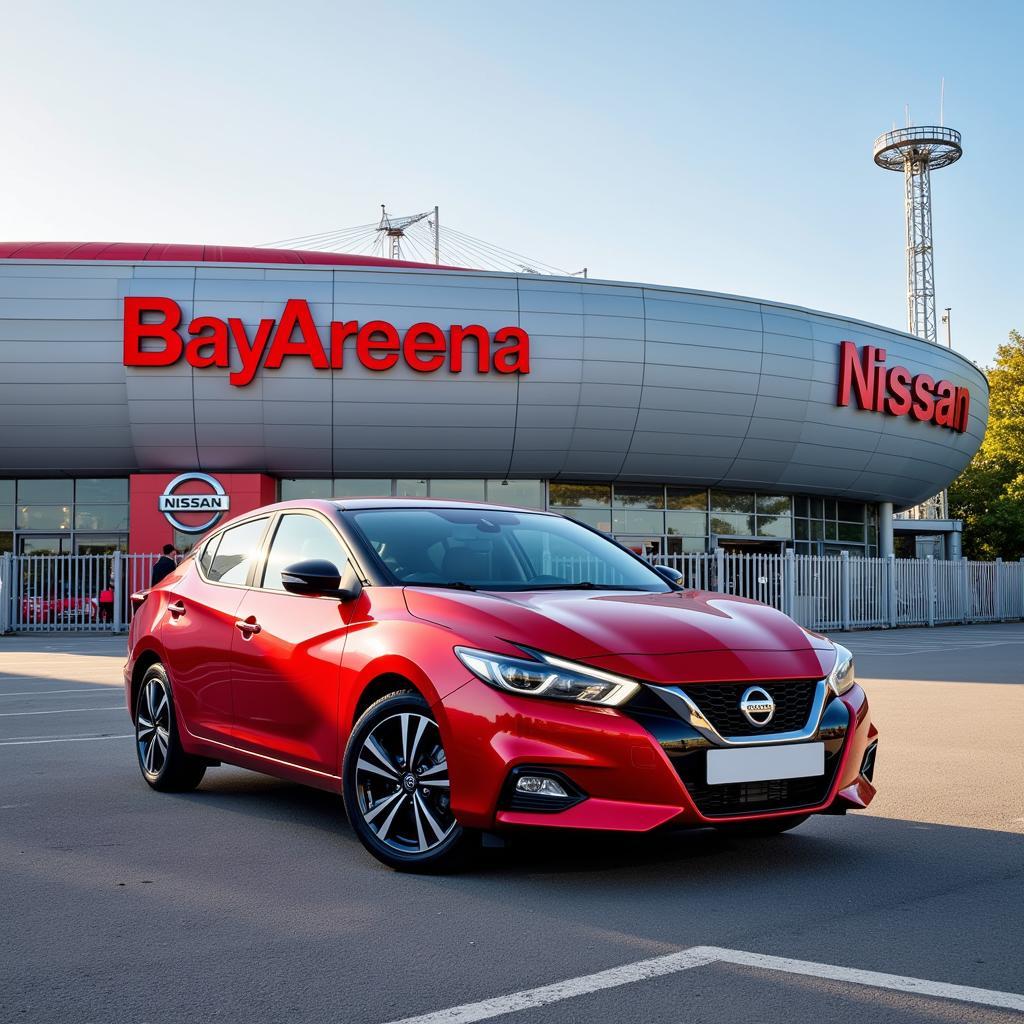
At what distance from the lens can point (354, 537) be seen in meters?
5.94

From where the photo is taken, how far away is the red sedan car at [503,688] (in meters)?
4.64

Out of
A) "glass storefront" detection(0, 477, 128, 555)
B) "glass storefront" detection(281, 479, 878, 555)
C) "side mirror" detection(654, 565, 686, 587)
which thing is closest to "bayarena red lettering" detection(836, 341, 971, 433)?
"glass storefront" detection(281, 479, 878, 555)

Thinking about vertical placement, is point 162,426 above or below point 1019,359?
below

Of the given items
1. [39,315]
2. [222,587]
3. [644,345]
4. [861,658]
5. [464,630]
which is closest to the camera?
[464,630]

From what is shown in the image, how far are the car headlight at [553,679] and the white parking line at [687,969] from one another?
3.20 ft

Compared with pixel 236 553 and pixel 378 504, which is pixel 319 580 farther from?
→ pixel 236 553

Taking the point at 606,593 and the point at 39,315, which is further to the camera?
the point at 39,315

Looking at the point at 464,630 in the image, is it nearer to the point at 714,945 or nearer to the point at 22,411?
the point at 714,945

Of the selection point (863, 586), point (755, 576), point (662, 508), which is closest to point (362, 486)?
point (662, 508)

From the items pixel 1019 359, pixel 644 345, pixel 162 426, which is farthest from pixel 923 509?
pixel 162 426

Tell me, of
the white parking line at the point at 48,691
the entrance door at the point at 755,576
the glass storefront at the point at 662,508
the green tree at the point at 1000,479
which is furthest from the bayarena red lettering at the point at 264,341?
the green tree at the point at 1000,479

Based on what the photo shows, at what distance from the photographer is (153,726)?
728 cm

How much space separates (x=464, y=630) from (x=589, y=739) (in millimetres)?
685

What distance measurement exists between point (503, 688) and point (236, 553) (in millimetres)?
2623
